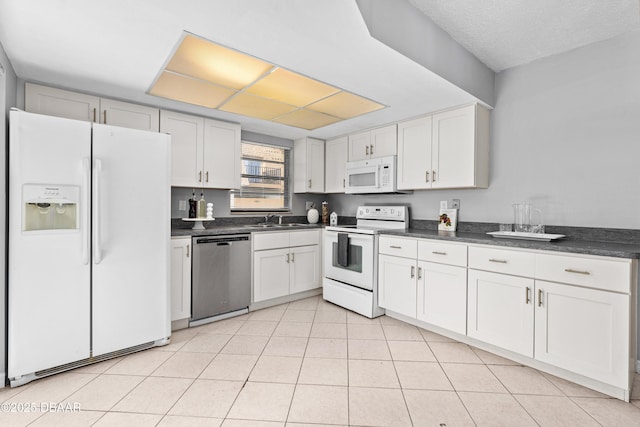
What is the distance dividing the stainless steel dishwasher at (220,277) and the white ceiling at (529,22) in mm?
2610

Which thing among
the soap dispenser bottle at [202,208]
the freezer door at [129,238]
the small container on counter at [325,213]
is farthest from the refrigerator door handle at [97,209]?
the small container on counter at [325,213]

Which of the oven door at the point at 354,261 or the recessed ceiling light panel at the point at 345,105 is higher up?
the recessed ceiling light panel at the point at 345,105

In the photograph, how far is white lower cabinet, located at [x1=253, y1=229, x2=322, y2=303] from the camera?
3410 millimetres

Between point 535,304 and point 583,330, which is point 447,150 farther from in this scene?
point 583,330

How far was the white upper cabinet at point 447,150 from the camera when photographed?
288 cm

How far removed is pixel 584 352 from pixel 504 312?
48 centimetres

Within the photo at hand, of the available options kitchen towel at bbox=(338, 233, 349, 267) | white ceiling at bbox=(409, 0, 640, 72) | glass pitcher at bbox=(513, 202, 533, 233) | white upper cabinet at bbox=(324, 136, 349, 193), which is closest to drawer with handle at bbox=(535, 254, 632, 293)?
glass pitcher at bbox=(513, 202, 533, 233)

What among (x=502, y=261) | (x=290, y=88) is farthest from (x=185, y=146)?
(x=502, y=261)

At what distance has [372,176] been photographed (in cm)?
373

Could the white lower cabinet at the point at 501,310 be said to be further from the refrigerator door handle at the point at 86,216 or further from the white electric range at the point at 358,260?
the refrigerator door handle at the point at 86,216

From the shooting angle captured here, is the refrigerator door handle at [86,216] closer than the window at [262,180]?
Yes

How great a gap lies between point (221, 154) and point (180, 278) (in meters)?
1.43

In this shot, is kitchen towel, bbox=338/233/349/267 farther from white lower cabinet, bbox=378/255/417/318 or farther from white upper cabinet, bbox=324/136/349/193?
white upper cabinet, bbox=324/136/349/193

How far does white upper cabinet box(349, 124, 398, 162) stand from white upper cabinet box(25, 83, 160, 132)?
7.59 ft
